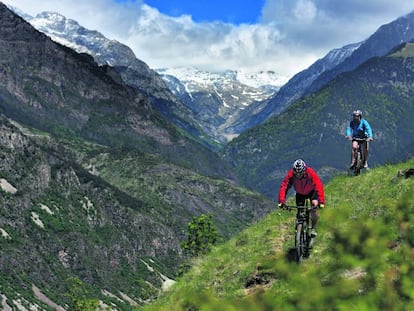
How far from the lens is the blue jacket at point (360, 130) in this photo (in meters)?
30.5

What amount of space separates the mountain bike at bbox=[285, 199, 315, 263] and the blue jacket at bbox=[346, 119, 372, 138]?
10993 millimetres

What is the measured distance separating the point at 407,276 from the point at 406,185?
17168mm

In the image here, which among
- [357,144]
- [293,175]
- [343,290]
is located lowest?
[343,290]

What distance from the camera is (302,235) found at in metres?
21.1

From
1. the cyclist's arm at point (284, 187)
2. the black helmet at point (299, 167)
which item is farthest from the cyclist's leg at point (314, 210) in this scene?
the black helmet at point (299, 167)

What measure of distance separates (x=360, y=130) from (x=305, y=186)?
11053 millimetres

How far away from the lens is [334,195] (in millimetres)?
29969

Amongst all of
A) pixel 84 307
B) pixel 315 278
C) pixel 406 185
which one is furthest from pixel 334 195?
pixel 84 307

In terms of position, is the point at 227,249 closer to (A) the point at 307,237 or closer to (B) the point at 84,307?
(A) the point at 307,237

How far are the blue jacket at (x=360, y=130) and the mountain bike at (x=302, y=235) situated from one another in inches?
433

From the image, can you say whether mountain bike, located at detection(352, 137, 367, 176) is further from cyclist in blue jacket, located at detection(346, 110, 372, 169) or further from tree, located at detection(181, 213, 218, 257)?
tree, located at detection(181, 213, 218, 257)

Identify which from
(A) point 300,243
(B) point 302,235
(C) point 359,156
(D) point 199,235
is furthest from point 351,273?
(D) point 199,235

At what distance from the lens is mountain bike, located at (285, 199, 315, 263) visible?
20812mm

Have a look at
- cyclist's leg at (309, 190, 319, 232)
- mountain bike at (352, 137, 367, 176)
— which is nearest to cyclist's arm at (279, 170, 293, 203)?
cyclist's leg at (309, 190, 319, 232)
